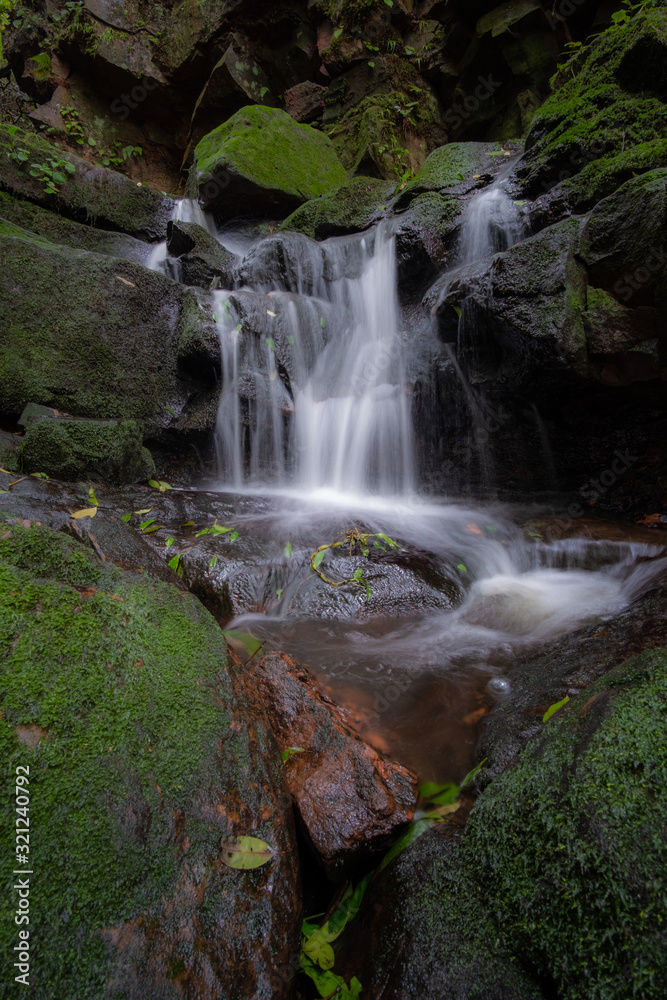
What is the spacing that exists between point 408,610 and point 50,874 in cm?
310

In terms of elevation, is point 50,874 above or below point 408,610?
above

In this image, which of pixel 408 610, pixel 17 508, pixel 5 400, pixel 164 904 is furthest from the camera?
pixel 5 400

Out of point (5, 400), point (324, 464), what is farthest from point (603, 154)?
point (5, 400)

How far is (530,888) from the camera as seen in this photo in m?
1.20

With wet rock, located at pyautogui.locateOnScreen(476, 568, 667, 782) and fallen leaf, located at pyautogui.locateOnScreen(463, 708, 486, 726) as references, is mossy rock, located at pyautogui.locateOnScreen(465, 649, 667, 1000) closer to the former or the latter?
wet rock, located at pyautogui.locateOnScreen(476, 568, 667, 782)

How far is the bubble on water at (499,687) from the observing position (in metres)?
2.66

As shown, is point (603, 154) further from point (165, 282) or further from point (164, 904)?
point (164, 904)

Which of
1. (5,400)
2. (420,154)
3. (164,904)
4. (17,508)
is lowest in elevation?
(164,904)

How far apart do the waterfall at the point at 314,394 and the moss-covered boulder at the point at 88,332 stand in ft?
2.61

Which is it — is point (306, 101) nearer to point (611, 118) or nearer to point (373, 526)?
point (611, 118)

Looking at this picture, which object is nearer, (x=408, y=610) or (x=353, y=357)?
(x=408, y=610)

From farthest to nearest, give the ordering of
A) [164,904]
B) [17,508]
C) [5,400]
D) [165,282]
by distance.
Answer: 1. [165,282]
2. [5,400]
3. [17,508]
4. [164,904]

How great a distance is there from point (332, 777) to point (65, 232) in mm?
10174

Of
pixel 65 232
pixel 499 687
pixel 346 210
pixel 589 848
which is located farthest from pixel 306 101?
pixel 589 848
